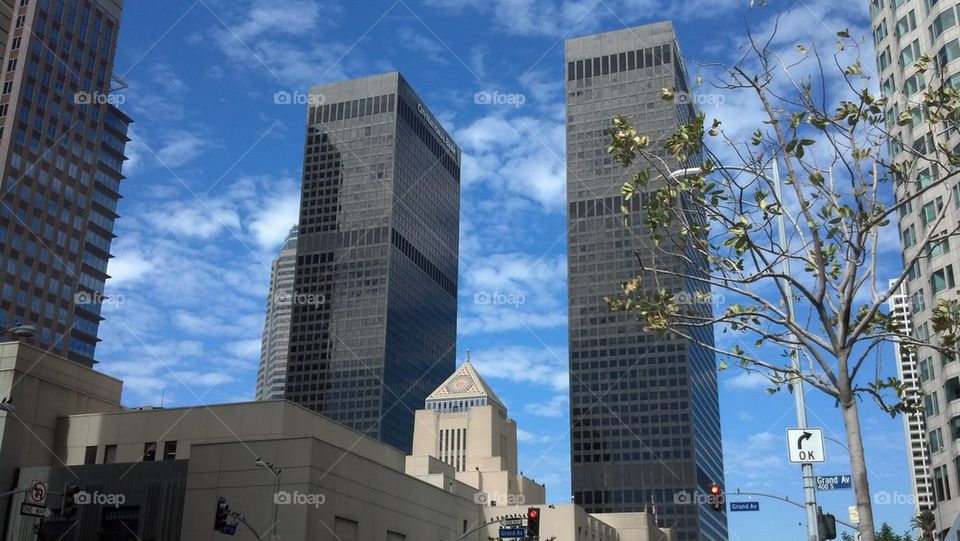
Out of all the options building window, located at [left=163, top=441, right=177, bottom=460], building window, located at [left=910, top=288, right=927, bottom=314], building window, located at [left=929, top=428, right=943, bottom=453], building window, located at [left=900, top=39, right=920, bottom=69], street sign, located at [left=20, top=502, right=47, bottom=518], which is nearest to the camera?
street sign, located at [left=20, top=502, right=47, bottom=518]

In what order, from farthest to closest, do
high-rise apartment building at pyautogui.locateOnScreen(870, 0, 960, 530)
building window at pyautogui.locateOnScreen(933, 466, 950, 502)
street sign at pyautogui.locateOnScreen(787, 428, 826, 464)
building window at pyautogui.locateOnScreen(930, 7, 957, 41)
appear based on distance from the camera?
1. building window at pyautogui.locateOnScreen(930, 7, 957, 41)
2. building window at pyautogui.locateOnScreen(933, 466, 950, 502)
3. high-rise apartment building at pyautogui.locateOnScreen(870, 0, 960, 530)
4. street sign at pyautogui.locateOnScreen(787, 428, 826, 464)

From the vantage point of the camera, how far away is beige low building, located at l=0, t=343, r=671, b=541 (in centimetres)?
4956

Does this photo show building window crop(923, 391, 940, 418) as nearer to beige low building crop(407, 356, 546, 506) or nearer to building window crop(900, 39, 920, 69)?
building window crop(900, 39, 920, 69)

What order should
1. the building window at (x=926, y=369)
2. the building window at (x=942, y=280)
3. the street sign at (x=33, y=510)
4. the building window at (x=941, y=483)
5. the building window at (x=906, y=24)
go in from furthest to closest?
the building window at (x=906, y=24) → the building window at (x=926, y=369) → the building window at (x=942, y=280) → the building window at (x=941, y=483) → the street sign at (x=33, y=510)

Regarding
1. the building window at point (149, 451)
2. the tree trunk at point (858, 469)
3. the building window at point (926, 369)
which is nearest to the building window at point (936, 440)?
the building window at point (926, 369)

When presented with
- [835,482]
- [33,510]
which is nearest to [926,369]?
[835,482]

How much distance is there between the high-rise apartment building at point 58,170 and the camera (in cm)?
11938

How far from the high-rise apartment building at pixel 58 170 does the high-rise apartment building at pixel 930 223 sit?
10293 centimetres

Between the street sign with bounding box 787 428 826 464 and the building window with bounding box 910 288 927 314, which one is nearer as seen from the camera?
the street sign with bounding box 787 428 826 464

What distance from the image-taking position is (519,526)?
167 feet

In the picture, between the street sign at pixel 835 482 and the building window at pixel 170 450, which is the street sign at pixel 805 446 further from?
the building window at pixel 170 450

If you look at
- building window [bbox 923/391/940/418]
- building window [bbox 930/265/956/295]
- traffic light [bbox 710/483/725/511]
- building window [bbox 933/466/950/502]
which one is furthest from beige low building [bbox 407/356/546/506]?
traffic light [bbox 710/483/725/511]

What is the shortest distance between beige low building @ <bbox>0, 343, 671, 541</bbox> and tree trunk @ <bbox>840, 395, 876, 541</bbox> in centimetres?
3438

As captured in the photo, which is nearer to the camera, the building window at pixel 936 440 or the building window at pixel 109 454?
the building window at pixel 109 454
